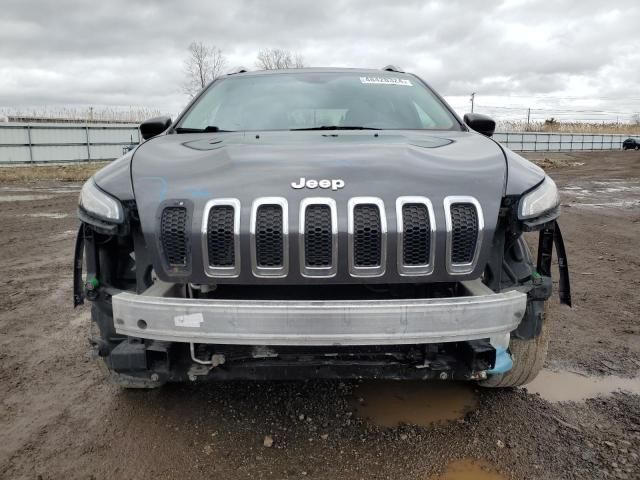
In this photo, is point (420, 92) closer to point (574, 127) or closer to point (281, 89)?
point (281, 89)

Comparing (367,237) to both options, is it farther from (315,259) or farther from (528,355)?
(528,355)

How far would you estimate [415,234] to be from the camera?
1.85m

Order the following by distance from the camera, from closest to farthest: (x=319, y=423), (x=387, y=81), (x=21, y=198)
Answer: (x=319, y=423) → (x=387, y=81) → (x=21, y=198)

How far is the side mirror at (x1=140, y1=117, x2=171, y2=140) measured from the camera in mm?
3182

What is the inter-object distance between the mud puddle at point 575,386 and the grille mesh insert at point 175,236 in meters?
2.11

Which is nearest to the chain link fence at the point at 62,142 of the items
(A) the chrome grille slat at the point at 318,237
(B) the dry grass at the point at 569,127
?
(A) the chrome grille slat at the point at 318,237

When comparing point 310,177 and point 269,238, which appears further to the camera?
point 310,177

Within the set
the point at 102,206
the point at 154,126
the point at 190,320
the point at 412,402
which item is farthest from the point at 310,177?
the point at 154,126

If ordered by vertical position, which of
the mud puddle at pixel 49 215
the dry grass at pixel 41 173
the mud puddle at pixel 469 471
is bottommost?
the dry grass at pixel 41 173

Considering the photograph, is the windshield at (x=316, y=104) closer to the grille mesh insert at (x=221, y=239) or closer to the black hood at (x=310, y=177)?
the black hood at (x=310, y=177)

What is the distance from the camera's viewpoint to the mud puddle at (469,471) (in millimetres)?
2086

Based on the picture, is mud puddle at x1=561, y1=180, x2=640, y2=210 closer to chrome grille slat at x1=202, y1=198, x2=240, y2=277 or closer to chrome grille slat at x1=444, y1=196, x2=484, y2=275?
chrome grille slat at x1=444, y1=196, x2=484, y2=275

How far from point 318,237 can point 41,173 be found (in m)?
19.9

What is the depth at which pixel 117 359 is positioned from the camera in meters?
1.95
